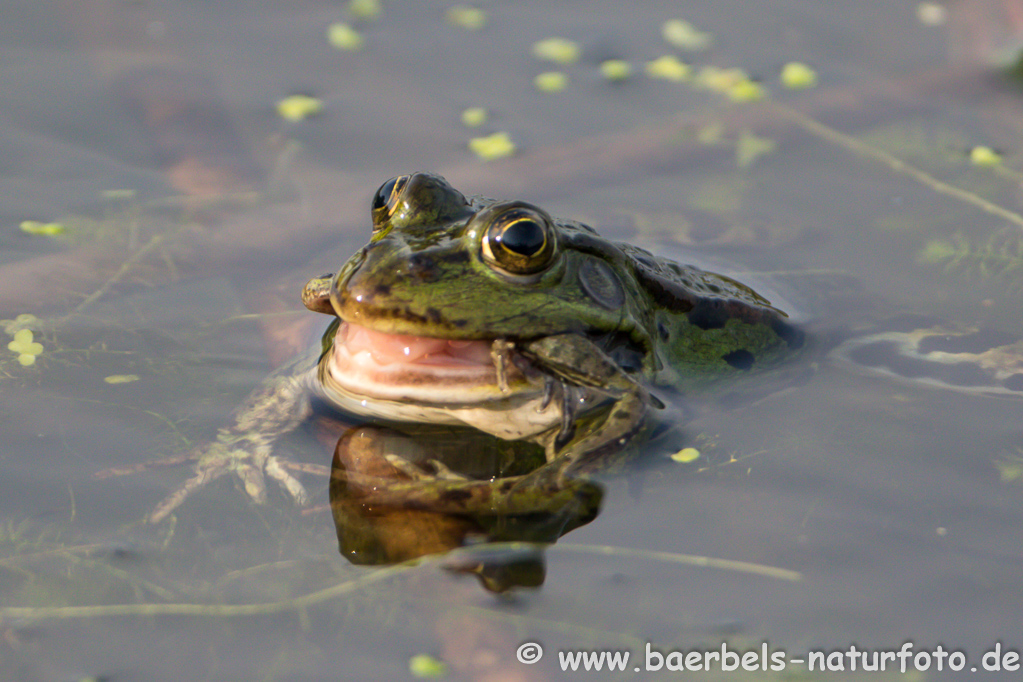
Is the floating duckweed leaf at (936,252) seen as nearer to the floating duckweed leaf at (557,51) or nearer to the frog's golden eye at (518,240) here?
the frog's golden eye at (518,240)

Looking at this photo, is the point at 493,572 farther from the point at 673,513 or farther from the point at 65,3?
the point at 65,3

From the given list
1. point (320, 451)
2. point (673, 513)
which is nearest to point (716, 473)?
point (673, 513)

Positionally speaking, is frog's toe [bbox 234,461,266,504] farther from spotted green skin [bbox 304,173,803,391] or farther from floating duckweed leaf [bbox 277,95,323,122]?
floating duckweed leaf [bbox 277,95,323,122]

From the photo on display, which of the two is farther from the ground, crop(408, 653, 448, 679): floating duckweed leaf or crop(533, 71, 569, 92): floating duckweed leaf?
crop(533, 71, 569, 92): floating duckweed leaf

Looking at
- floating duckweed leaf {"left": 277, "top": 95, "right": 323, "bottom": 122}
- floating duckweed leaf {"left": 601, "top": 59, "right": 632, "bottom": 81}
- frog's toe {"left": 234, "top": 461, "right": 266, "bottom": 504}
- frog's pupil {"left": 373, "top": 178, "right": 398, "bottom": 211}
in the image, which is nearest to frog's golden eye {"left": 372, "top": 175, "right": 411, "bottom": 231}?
frog's pupil {"left": 373, "top": 178, "right": 398, "bottom": 211}

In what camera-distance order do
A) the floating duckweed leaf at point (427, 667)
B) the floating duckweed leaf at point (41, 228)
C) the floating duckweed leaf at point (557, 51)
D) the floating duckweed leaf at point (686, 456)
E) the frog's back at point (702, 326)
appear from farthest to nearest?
the floating duckweed leaf at point (557, 51) → the floating duckweed leaf at point (41, 228) → the frog's back at point (702, 326) → the floating duckweed leaf at point (686, 456) → the floating duckweed leaf at point (427, 667)

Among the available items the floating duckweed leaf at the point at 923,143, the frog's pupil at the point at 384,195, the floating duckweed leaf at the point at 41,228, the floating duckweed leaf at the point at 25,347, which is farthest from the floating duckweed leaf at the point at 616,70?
the floating duckweed leaf at the point at 25,347
